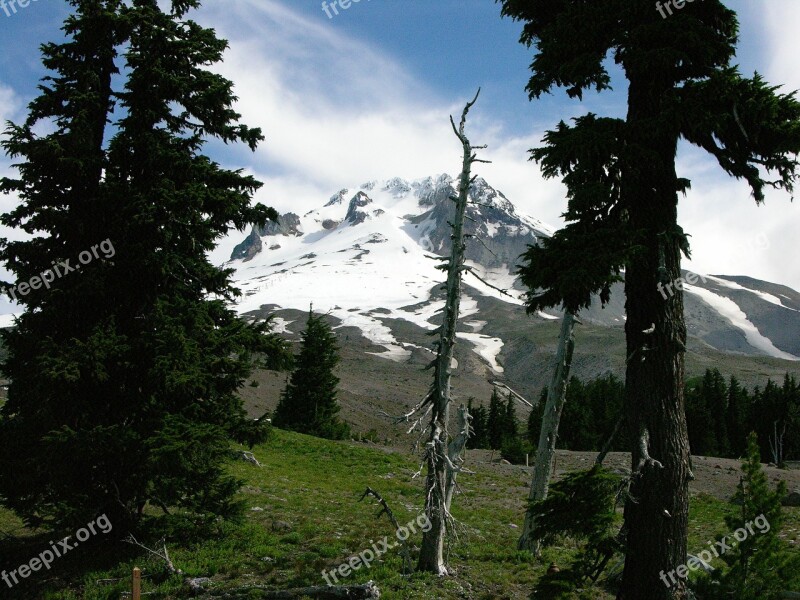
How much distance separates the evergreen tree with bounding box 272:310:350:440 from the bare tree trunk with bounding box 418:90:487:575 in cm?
3531

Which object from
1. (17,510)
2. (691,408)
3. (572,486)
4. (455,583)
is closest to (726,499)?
(455,583)

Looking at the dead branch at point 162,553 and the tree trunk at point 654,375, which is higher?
the tree trunk at point 654,375

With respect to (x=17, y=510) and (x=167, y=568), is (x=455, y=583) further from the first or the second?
(x=17, y=510)

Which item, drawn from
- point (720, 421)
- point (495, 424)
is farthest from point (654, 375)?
point (720, 421)

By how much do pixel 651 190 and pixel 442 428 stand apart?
6.92 m

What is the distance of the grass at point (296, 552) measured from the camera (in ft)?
36.3

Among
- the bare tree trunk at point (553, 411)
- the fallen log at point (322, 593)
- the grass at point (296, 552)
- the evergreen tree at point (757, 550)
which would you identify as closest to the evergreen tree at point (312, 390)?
the grass at point (296, 552)

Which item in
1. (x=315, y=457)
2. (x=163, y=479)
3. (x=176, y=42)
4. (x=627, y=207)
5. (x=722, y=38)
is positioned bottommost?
(x=315, y=457)

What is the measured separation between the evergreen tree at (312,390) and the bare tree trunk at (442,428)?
35.3 m

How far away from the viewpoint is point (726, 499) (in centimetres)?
2623

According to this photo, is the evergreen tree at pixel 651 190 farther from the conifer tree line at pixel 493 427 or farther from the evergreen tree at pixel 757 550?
the conifer tree line at pixel 493 427

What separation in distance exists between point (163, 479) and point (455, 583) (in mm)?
6730

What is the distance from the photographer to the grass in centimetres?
1106

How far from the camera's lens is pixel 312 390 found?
48438 mm
